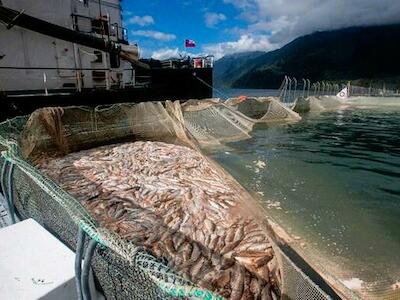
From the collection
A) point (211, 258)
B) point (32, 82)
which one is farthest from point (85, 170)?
point (32, 82)

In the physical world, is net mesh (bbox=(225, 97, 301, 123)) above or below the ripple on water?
above

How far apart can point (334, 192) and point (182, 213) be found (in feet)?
21.5

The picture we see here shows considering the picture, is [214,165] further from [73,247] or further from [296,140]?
[296,140]

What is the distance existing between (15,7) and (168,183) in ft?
54.3

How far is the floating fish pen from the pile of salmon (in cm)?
3

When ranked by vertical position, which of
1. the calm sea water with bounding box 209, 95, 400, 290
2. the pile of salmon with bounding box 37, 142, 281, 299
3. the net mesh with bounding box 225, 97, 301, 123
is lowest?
the calm sea water with bounding box 209, 95, 400, 290

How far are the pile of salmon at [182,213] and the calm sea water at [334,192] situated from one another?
1.24 m

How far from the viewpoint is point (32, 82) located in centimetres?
1820

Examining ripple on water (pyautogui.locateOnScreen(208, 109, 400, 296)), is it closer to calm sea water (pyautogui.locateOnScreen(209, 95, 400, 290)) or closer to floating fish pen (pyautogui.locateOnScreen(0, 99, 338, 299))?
calm sea water (pyautogui.locateOnScreen(209, 95, 400, 290))

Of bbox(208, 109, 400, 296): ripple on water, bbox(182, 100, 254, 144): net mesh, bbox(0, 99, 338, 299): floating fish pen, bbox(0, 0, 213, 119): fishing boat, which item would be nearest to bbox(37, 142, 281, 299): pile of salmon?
bbox(0, 99, 338, 299): floating fish pen

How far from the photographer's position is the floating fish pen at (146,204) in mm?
2609

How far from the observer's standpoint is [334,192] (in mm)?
11039

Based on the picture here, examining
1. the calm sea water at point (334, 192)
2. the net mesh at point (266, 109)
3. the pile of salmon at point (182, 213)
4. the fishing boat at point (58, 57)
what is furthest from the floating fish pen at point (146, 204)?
the net mesh at point (266, 109)

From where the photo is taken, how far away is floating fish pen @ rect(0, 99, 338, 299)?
2.61 meters
